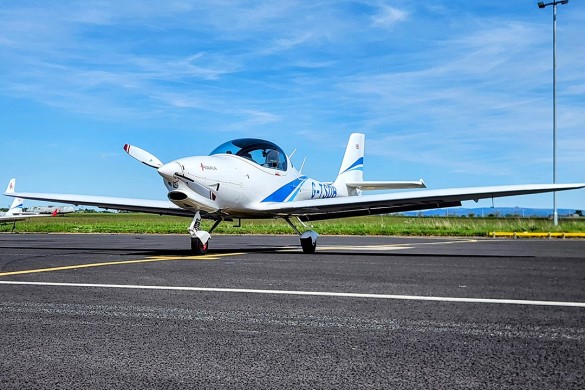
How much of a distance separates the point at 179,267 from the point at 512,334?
7.36m

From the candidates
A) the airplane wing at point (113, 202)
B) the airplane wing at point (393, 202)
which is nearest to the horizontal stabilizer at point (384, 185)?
the airplane wing at point (393, 202)

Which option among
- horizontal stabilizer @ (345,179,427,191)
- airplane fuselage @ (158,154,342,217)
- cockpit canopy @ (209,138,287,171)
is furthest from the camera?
horizontal stabilizer @ (345,179,427,191)

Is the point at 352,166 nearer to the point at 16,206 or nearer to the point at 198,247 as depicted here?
the point at 198,247

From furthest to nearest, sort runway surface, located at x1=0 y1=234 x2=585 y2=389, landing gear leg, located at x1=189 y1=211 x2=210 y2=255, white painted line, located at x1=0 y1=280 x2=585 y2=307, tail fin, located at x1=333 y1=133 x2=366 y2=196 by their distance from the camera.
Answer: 1. tail fin, located at x1=333 y1=133 x2=366 y2=196
2. landing gear leg, located at x1=189 y1=211 x2=210 y2=255
3. white painted line, located at x1=0 y1=280 x2=585 y2=307
4. runway surface, located at x1=0 y1=234 x2=585 y2=389

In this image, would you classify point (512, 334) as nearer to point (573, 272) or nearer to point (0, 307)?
point (0, 307)

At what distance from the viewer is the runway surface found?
361cm

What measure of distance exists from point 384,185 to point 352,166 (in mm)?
A: 2015

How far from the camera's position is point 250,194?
16609 millimetres

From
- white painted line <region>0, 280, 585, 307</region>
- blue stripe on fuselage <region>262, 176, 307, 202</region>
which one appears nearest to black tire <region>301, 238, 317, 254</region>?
blue stripe on fuselage <region>262, 176, 307, 202</region>

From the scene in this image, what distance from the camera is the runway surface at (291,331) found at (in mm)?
3609

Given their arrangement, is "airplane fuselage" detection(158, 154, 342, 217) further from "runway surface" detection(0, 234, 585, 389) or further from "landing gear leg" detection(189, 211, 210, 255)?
"runway surface" detection(0, 234, 585, 389)

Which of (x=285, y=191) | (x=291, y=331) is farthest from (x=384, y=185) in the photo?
(x=291, y=331)

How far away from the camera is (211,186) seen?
15.3 m

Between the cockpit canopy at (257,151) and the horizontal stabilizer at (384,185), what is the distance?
5.21 m
